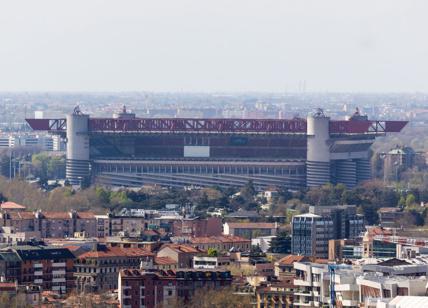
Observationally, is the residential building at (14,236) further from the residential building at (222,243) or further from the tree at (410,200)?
the tree at (410,200)

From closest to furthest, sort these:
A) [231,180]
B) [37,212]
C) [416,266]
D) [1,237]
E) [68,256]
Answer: [416,266] → [68,256] → [1,237] → [37,212] → [231,180]

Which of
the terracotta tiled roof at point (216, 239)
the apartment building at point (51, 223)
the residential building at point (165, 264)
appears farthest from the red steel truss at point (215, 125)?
the residential building at point (165, 264)

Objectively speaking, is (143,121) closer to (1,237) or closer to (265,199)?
(265,199)

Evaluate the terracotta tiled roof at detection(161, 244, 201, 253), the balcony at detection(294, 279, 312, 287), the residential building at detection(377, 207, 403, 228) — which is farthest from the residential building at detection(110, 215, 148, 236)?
the balcony at detection(294, 279, 312, 287)

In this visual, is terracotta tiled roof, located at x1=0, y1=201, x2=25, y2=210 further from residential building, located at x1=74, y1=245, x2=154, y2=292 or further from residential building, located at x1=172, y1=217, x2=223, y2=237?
residential building, located at x1=74, y1=245, x2=154, y2=292

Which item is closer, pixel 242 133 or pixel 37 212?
pixel 37 212

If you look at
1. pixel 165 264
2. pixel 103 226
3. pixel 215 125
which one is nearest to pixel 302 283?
pixel 165 264

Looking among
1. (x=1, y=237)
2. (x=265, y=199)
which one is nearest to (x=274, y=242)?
(x=1, y=237)
